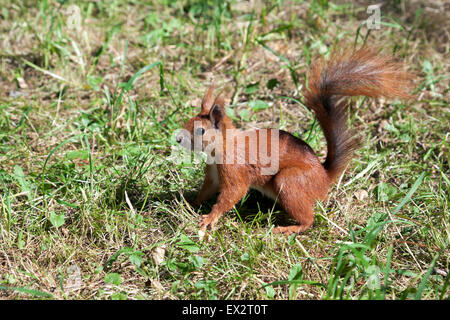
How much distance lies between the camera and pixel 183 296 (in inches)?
73.3

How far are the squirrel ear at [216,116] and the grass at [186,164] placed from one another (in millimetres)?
438

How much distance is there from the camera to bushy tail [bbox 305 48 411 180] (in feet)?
6.57

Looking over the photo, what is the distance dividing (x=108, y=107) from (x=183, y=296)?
5.20 feet

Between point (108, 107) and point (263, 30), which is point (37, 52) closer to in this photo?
point (108, 107)

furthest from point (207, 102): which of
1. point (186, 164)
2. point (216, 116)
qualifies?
point (186, 164)

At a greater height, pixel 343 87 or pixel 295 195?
pixel 343 87

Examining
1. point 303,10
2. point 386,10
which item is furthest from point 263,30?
point 386,10

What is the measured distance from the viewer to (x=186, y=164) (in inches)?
101

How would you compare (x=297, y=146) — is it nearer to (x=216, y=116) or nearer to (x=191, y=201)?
(x=216, y=116)

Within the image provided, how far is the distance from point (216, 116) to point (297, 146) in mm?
434

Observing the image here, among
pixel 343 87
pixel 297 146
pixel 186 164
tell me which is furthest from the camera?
pixel 186 164

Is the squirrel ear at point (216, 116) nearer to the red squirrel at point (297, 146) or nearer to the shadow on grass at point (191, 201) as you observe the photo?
the red squirrel at point (297, 146)

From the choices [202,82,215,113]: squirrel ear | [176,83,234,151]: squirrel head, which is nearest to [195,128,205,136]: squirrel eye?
[176,83,234,151]: squirrel head

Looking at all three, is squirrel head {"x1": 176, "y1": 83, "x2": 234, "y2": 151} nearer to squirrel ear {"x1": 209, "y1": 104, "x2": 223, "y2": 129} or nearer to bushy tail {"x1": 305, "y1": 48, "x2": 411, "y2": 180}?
squirrel ear {"x1": 209, "y1": 104, "x2": 223, "y2": 129}
